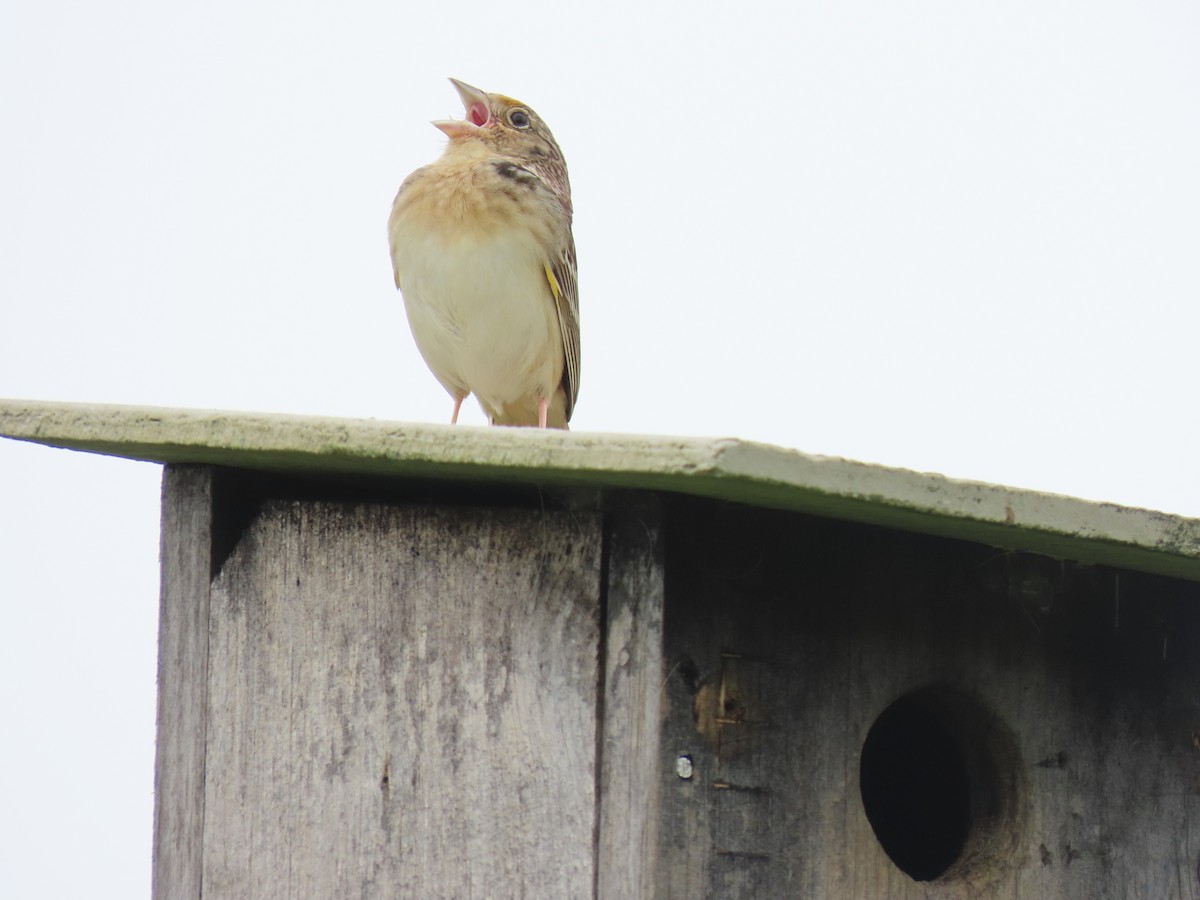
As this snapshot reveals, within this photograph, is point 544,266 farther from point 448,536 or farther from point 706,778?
point 706,778

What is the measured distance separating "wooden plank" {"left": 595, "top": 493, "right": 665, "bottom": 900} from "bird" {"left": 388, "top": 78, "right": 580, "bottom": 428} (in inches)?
89.0

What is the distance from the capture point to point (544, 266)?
4504 mm

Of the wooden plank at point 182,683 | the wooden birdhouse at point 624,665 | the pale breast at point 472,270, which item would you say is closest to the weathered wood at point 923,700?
the wooden birdhouse at point 624,665

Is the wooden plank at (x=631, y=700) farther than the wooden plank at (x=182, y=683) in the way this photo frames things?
No

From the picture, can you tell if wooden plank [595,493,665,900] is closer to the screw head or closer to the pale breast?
the screw head

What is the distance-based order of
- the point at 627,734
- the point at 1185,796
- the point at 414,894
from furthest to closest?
the point at 1185,796 → the point at 414,894 → the point at 627,734

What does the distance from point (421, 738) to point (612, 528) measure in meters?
0.43

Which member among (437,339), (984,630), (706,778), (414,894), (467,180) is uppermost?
(467,180)

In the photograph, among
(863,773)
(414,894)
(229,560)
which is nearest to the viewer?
(414,894)

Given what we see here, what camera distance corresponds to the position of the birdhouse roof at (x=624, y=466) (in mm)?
1946

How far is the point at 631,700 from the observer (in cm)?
220

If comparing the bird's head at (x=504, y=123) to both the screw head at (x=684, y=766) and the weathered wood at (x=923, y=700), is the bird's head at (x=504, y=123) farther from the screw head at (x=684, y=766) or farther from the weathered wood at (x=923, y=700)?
the screw head at (x=684, y=766)

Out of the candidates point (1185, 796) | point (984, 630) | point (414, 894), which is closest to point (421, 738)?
point (414, 894)

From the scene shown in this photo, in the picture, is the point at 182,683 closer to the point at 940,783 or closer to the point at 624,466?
the point at 624,466
